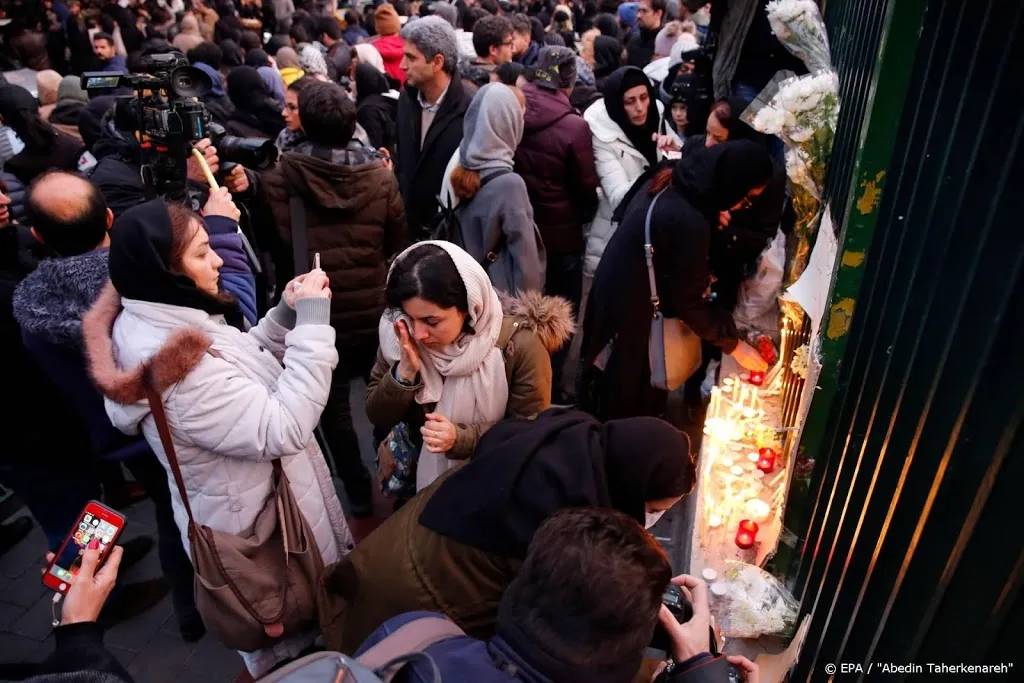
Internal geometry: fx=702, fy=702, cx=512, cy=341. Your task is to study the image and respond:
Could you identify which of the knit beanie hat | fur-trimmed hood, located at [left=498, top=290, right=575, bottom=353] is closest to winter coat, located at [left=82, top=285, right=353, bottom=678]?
fur-trimmed hood, located at [left=498, top=290, right=575, bottom=353]

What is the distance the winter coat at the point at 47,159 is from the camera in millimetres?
4148

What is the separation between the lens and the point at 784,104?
2557 millimetres

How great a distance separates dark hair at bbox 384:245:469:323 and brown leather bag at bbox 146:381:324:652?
0.71 meters

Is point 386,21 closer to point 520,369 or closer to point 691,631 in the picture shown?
point 520,369

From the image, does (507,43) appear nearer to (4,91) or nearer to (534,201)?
(534,201)

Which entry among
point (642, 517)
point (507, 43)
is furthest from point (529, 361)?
point (507, 43)

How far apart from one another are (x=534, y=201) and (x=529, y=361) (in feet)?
6.92

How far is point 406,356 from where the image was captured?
2.37 metres

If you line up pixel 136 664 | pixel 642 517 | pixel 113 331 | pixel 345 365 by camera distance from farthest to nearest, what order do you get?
pixel 345 365 → pixel 136 664 → pixel 113 331 → pixel 642 517

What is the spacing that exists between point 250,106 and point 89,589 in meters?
4.69

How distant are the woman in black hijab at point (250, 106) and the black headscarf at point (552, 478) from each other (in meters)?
4.48

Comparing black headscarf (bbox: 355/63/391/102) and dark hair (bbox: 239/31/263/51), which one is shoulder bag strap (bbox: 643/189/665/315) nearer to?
black headscarf (bbox: 355/63/391/102)

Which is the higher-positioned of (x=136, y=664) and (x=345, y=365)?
(x=345, y=365)

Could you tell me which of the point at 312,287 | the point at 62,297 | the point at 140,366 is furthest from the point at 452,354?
the point at 62,297
